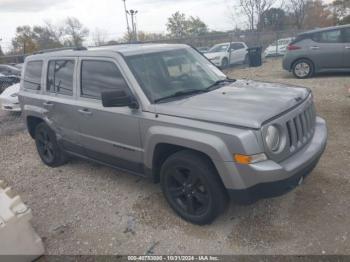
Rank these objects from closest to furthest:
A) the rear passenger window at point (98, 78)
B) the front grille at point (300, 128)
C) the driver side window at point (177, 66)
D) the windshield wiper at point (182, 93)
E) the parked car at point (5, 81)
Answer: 1. the front grille at point (300, 128)
2. the windshield wiper at point (182, 93)
3. the rear passenger window at point (98, 78)
4. the driver side window at point (177, 66)
5. the parked car at point (5, 81)

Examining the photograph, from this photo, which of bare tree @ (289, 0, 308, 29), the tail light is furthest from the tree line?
the tail light

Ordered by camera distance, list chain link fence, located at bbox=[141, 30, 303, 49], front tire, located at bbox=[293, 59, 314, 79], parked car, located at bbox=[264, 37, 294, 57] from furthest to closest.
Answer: chain link fence, located at bbox=[141, 30, 303, 49] → parked car, located at bbox=[264, 37, 294, 57] → front tire, located at bbox=[293, 59, 314, 79]

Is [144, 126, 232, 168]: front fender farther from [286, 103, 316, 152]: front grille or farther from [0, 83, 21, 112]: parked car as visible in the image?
[0, 83, 21, 112]: parked car

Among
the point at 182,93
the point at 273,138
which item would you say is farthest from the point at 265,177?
the point at 182,93

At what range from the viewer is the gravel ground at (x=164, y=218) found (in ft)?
10.5

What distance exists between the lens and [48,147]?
5500mm

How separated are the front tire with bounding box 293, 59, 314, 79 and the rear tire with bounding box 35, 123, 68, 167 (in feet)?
29.5

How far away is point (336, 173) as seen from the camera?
4285 mm

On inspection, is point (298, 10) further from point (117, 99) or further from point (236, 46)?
point (117, 99)

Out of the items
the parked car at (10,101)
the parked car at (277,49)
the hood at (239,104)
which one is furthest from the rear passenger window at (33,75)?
the parked car at (277,49)

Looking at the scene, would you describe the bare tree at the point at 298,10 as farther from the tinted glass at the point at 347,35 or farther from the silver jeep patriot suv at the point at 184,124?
the silver jeep patriot suv at the point at 184,124

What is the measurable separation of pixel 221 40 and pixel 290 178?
75.3ft

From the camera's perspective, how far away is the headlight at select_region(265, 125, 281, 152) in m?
2.94

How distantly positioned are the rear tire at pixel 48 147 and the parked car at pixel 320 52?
899cm
